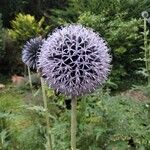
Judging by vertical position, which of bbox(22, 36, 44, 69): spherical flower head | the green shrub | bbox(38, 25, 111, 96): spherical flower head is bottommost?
bbox(38, 25, 111, 96): spherical flower head

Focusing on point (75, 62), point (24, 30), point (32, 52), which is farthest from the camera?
point (24, 30)

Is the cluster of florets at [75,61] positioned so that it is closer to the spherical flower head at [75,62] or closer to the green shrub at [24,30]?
the spherical flower head at [75,62]

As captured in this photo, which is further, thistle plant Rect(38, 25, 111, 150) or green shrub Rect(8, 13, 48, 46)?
green shrub Rect(8, 13, 48, 46)

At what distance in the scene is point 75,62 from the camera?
2584 mm

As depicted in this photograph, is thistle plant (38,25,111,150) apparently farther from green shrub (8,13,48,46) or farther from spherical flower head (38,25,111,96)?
green shrub (8,13,48,46)

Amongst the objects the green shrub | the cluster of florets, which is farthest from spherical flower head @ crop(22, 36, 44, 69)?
the green shrub

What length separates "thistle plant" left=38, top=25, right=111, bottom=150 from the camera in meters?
2.59

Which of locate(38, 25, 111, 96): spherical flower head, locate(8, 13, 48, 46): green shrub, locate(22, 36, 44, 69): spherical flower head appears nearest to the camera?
locate(38, 25, 111, 96): spherical flower head

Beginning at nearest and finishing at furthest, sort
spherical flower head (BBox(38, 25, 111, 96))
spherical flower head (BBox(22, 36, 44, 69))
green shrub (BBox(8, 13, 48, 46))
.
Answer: spherical flower head (BBox(38, 25, 111, 96)), spherical flower head (BBox(22, 36, 44, 69)), green shrub (BBox(8, 13, 48, 46))

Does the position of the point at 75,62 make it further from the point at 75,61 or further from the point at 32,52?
the point at 32,52

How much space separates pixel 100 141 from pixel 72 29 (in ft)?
3.05

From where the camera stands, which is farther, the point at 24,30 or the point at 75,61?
the point at 24,30

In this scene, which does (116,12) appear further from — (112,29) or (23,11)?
(23,11)

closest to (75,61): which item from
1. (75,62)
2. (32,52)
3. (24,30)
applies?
(75,62)
